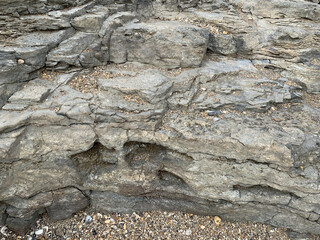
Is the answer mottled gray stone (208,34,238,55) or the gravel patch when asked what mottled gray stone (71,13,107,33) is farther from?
the gravel patch

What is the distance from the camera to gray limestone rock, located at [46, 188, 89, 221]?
16.8 feet

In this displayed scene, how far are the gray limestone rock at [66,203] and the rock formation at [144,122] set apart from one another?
2cm

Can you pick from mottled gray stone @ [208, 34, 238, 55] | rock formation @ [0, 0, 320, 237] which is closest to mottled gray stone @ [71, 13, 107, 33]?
rock formation @ [0, 0, 320, 237]

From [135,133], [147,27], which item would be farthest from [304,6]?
[135,133]

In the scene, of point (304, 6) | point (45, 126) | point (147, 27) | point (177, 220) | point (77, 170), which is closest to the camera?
point (45, 126)

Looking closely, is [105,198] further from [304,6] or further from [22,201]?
[304,6]

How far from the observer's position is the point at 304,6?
6863 mm

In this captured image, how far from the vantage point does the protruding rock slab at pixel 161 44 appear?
18.5 ft

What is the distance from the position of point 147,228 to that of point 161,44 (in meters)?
3.95

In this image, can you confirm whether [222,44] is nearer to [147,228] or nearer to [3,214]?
[147,228]

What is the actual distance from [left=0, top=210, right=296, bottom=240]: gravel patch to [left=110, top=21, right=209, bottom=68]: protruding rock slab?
3377 mm

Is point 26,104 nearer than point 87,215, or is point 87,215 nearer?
point 26,104

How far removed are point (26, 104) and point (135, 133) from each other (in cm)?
212

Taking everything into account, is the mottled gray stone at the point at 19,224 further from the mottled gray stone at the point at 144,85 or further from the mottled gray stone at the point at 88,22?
the mottled gray stone at the point at 88,22
